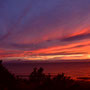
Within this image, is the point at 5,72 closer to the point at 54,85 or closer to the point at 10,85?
the point at 10,85

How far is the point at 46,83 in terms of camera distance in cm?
1378

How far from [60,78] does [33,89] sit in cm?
421

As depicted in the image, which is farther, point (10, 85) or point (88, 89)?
point (88, 89)

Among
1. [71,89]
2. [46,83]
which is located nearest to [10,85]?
[46,83]

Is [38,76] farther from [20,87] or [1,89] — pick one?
[1,89]

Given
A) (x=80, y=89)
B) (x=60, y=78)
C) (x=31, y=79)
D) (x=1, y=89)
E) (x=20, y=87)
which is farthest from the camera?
(x=31, y=79)

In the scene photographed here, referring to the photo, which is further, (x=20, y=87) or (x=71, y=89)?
(x=71, y=89)

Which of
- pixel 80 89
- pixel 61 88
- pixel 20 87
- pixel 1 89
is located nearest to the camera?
pixel 1 89

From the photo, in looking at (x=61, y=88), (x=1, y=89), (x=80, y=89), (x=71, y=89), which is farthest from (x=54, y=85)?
(x=1, y=89)

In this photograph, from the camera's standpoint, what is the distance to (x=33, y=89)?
12.8 meters

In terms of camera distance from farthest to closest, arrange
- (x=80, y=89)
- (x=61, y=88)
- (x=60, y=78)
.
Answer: (x=60, y=78) < (x=80, y=89) < (x=61, y=88)

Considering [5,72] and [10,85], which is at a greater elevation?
[5,72]

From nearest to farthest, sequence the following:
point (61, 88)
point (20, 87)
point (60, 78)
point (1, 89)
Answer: point (1, 89) < point (20, 87) < point (61, 88) < point (60, 78)

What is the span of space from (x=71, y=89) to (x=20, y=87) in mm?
4328
